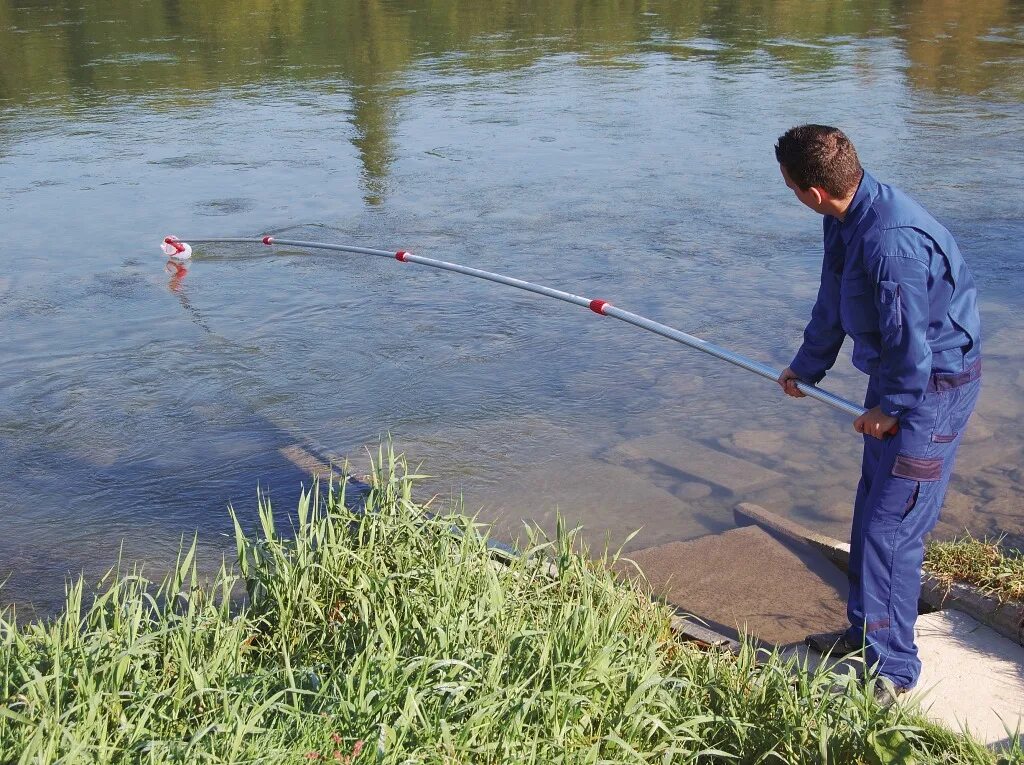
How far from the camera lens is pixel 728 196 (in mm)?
10023

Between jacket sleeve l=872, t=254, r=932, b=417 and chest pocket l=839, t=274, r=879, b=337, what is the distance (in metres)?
0.10

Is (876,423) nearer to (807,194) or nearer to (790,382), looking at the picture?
(790,382)

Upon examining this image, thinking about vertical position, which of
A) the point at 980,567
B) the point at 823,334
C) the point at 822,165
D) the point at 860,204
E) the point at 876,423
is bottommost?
the point at 980,567

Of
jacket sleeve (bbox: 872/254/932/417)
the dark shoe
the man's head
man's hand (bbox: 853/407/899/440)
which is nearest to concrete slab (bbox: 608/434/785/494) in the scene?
the dark shoe

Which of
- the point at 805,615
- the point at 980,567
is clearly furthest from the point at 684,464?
the point at 980,567

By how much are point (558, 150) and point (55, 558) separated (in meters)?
8.09

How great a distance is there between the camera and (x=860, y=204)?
10.6 feet

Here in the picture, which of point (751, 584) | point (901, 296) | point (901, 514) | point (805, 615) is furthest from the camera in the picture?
point (751, 584)

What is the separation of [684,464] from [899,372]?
7.92 feet

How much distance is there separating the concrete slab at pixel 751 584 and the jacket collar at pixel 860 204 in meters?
1.34

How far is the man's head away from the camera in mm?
3195

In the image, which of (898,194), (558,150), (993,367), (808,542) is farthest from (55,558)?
(558,150)

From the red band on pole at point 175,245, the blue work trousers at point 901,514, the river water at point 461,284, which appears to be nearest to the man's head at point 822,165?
the blue work trousers at point 901,514

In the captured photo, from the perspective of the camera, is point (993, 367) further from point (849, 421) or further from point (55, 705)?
point (55, 705)
